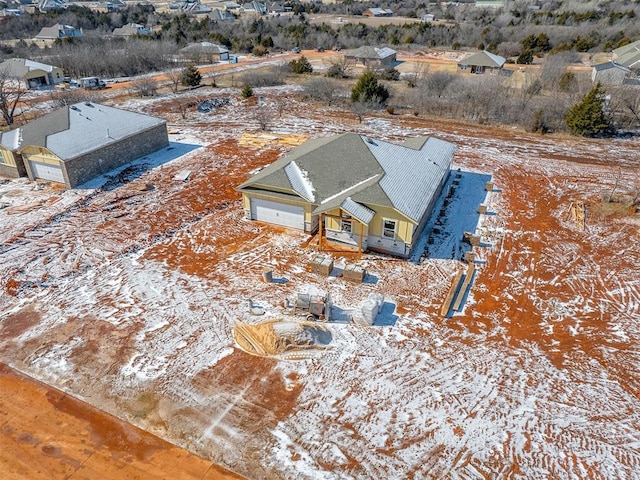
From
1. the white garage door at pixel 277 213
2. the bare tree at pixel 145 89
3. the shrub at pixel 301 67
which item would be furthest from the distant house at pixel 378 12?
the white garage door at pixel 277 213

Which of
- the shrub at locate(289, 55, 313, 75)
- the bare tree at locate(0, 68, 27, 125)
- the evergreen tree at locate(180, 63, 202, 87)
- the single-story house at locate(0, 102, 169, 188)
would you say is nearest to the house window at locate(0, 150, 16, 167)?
the single-story house at locate(0, 102, 169, 188)

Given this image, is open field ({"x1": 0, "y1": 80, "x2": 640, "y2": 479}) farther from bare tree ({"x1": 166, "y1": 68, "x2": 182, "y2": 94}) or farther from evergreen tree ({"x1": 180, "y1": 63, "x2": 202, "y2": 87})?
evergreen tree ({"x1": 180, "y1": 63, "x2": 202, "y2": 87})

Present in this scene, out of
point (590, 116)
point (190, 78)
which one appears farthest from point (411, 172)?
point (190, 78)

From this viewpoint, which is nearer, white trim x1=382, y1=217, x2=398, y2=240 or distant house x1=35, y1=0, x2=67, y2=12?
white trim x1=382, y1=217, x2=398, y2=240

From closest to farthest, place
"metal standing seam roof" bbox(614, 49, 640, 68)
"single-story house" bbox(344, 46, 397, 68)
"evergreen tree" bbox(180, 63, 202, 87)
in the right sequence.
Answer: "metal standing seam roof" bbox(614, 49, 640, 68), "evergreen tree" bbox(180, 63, 202, 87), "single-story house" bbox(344, 46, 397, 68)

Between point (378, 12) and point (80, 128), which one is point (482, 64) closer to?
point (80, 128)

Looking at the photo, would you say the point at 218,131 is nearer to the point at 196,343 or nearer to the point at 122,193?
the point at 122,193

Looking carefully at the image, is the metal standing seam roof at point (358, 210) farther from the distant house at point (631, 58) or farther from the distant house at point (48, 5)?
the distant house at point (48, 5)

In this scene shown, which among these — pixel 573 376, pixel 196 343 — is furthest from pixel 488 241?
pixel 196 343
